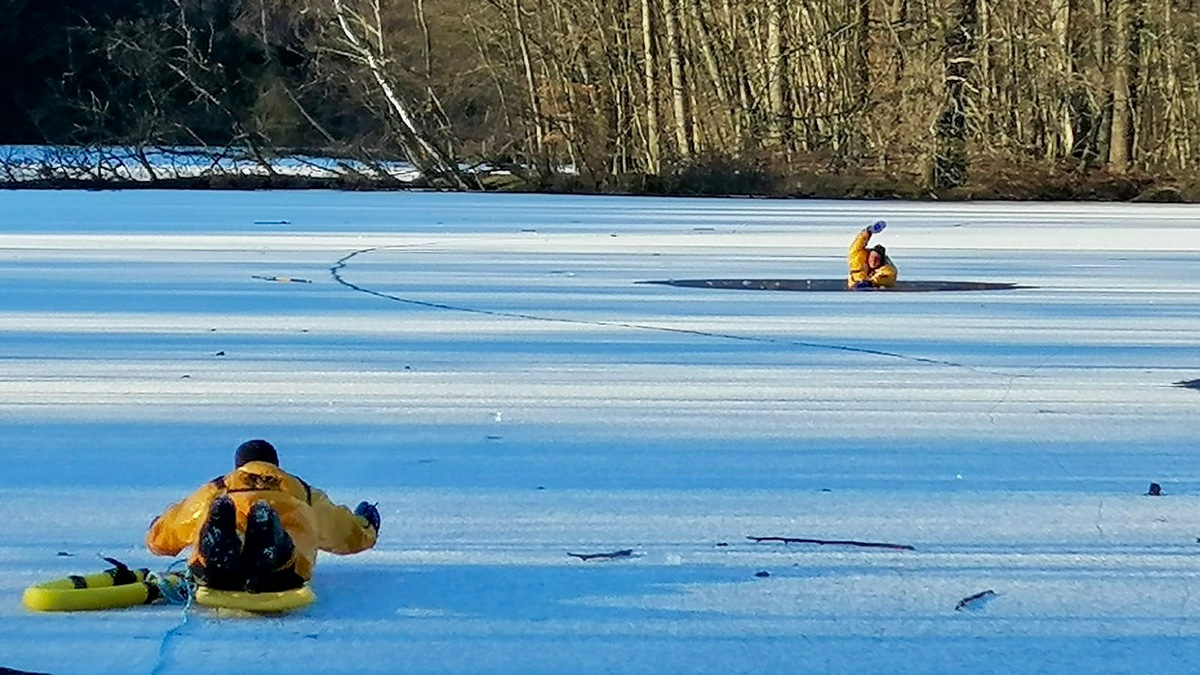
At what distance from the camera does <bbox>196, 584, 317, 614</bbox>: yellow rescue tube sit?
12.1ft

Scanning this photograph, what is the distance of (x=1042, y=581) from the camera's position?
4.05 metres

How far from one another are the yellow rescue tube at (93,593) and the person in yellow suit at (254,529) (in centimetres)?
11

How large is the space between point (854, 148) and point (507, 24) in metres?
7.62

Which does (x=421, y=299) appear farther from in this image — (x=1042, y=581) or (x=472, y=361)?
(x=1042, y=581)

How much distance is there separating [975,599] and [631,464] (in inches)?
65.7

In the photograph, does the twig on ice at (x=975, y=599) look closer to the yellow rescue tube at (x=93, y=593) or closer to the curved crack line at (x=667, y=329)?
the yellow rescue tube at (x=93, y=593)

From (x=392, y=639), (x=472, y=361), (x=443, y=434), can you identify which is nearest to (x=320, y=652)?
(x=392, y=639)

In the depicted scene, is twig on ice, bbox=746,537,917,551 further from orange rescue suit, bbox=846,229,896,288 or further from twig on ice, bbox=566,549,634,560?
orange rescue suit, bbox=846,229,896,288

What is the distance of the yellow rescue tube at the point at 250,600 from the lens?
3.69 metres

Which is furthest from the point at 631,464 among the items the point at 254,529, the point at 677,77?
the point at 677,77

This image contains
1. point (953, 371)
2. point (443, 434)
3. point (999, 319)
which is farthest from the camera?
point (999, 319)

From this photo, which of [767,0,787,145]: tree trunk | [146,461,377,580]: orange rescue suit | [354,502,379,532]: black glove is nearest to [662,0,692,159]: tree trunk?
[767,0,787,145]: tree trunk

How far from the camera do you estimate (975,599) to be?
3883 millimetres

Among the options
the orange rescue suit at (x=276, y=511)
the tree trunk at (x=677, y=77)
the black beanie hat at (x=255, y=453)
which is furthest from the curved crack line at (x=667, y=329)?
the tree trunk at (x=677, y=77)
